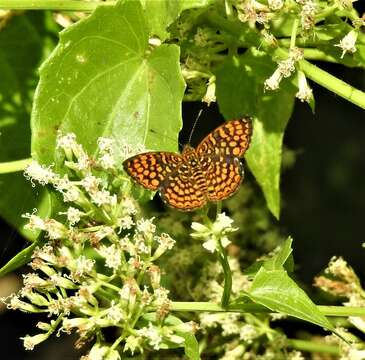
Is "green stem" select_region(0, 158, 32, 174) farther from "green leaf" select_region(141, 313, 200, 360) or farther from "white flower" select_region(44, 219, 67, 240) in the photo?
"green leaf" select_region(141, 313, 200, 360)

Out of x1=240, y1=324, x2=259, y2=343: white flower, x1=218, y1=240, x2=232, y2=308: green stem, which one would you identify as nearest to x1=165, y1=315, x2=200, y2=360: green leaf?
x1=218, y1=240, x2=232, y2=308: green stem

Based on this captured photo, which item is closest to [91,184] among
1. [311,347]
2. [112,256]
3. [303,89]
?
[112,256]

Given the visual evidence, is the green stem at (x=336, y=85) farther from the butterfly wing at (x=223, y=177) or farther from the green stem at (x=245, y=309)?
the green stem at (x=245, y=309)

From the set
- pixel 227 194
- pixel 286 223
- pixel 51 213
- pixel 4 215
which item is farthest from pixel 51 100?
pixel 286 223

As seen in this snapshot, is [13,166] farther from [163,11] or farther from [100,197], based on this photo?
[163,11]

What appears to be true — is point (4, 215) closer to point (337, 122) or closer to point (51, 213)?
point (51, 213)

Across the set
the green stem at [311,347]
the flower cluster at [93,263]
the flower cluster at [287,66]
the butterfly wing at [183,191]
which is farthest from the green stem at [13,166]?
the green stem at [311,347]
